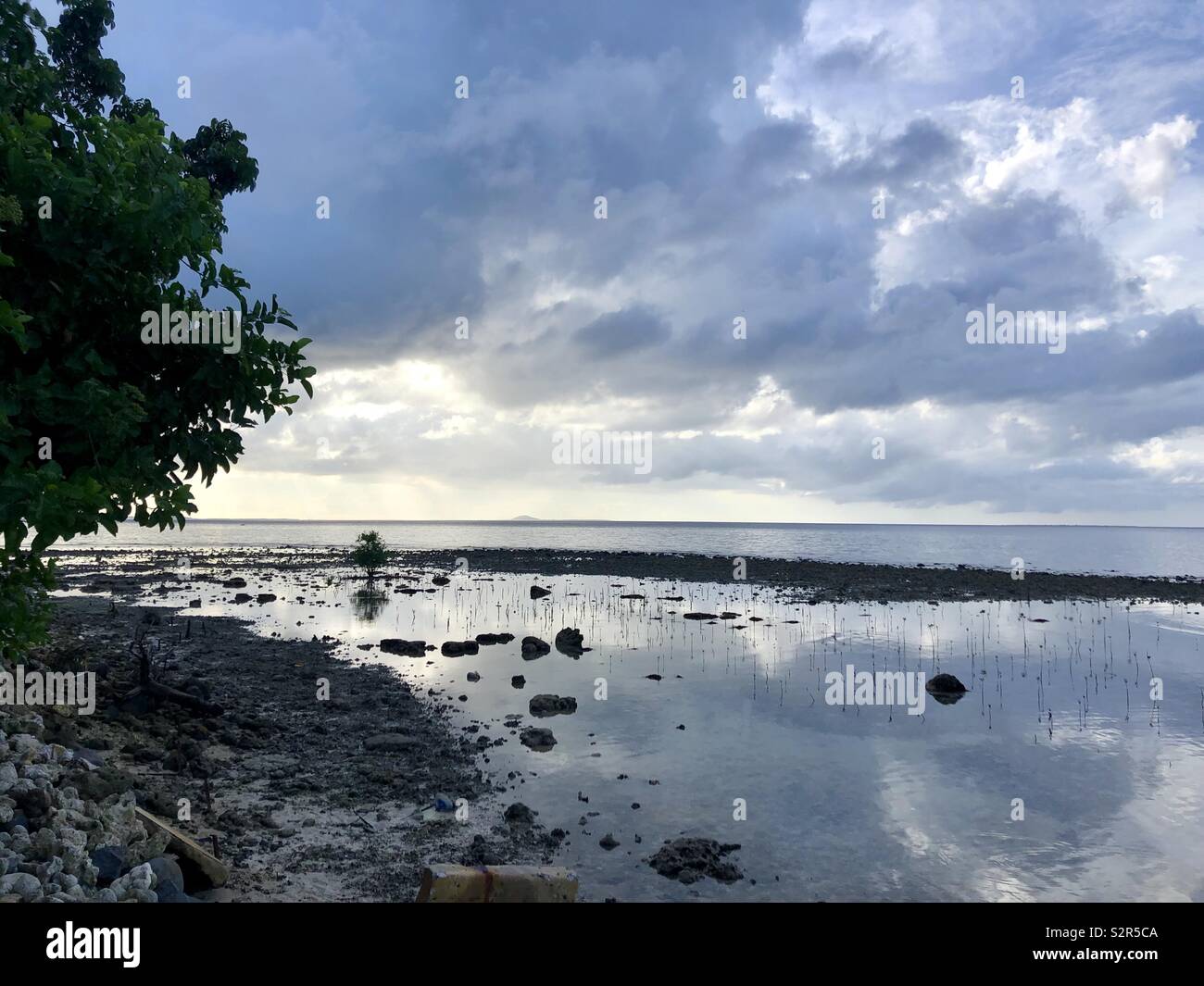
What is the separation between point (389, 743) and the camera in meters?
18.0

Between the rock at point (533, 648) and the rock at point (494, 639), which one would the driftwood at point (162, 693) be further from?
the rock at point (494, 639)

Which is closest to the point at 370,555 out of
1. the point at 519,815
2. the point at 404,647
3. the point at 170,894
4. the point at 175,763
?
the point at 404,647

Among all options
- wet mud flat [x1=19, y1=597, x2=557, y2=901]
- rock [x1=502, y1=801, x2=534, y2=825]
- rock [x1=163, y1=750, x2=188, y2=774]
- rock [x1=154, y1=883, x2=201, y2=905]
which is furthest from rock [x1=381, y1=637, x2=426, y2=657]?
rock [x1=154, y1=883, x2=201, y2=905]

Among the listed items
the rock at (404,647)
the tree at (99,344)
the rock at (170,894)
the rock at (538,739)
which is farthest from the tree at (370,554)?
the tree at (99,344)

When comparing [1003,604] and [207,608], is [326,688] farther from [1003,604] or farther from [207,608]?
[1003,604]

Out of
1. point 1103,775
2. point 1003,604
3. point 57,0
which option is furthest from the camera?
point 1003,604

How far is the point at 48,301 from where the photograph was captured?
6344mm

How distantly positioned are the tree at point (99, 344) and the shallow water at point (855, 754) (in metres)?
9.45

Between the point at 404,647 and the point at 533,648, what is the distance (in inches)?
234

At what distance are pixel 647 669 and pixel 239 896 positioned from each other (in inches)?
801

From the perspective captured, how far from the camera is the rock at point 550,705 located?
861 inches

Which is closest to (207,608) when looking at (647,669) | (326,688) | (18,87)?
(326,688)

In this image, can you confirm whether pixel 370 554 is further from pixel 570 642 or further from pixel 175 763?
pixel 175 763
